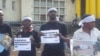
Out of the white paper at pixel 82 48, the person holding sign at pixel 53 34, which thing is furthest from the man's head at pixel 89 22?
the person holding sign at pixel 53 34

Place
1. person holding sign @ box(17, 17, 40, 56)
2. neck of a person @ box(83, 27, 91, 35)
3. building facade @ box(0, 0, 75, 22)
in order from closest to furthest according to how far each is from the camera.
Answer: neck of a person @ box(83, 27, 91, 35)
person holding sign @ box(17, 17, 40, 56)
building facade @ box(0, 0, 75, 22)

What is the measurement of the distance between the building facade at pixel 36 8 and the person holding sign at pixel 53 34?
20.5 meters

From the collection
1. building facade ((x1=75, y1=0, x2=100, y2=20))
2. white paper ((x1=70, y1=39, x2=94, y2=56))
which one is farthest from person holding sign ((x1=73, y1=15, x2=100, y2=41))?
building facade ((x1=75, y1=0, x2=100, y2=20))

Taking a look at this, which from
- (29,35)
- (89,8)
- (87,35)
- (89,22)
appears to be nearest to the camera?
(89,22)

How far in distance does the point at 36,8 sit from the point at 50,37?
68.7ft

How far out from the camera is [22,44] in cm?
850

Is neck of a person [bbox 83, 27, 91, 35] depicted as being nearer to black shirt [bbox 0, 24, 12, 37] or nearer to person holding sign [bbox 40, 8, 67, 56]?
person holding sign [bbox 40, 8, 67, 56]

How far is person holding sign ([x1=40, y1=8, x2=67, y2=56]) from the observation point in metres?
8.12

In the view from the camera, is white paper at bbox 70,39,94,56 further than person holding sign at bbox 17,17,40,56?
No

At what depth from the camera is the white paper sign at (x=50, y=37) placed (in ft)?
26.6

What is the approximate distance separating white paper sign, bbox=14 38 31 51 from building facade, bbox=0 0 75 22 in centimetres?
2028

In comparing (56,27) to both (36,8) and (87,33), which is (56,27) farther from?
(36,8)

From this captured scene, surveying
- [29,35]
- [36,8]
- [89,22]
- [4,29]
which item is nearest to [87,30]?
[89,22]

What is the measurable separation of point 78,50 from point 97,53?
345 millimetres
